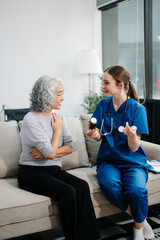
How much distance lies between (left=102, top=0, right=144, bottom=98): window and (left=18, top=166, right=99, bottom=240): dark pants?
91.1 inches

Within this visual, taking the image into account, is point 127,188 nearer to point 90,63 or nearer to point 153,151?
point 153,151

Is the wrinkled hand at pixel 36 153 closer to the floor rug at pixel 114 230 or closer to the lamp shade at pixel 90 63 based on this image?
the floor rug at pixel 114 230

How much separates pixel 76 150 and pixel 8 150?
1.75 ft

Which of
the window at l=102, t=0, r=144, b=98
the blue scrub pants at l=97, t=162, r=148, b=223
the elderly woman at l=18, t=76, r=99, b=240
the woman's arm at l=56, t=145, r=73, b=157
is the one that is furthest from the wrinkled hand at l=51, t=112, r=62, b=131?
the window at l=102, t=0, r=144, b=98

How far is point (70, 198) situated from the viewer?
1.72 meters

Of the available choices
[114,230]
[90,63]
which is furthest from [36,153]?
[90,63]

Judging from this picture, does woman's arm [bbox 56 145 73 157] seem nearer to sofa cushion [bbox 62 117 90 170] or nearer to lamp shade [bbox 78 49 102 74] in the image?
sofa cushion [bbox 62 117 90 170]

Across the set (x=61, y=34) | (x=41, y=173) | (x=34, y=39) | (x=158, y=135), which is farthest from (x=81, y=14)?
(x=41, y=173)

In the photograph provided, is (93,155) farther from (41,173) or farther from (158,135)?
(158,135)

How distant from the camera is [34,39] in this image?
13.3ft

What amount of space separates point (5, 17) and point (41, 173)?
2689 mm

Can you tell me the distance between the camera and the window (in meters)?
3.80

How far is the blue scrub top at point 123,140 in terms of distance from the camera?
6.66 feet

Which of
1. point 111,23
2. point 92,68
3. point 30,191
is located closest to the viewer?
point 30,191
